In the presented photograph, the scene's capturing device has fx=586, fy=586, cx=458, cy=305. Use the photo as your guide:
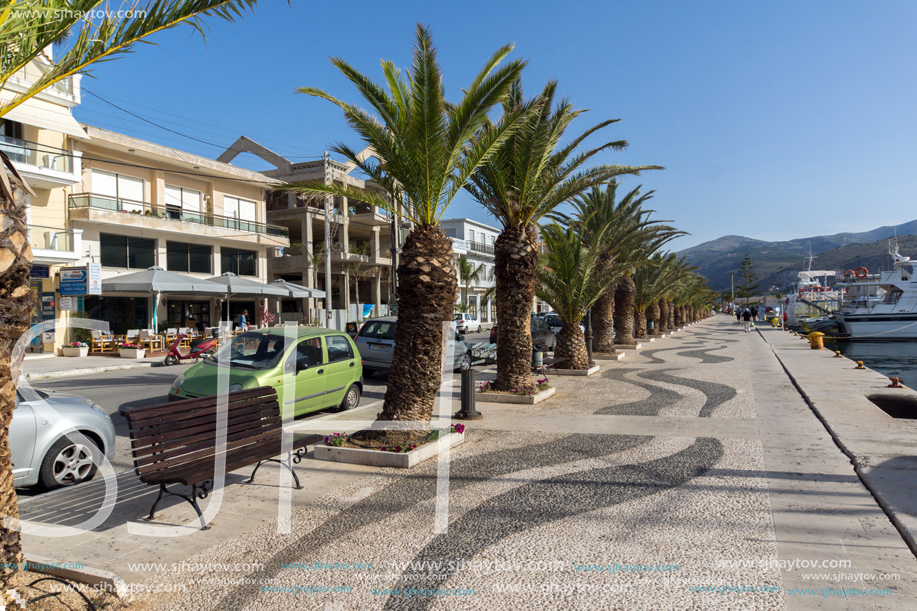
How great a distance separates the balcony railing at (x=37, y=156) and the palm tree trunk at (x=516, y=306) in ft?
58.1

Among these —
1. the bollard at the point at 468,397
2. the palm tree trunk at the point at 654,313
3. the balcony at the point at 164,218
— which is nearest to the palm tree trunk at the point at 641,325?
the palm tree trunk at the point at 654,313

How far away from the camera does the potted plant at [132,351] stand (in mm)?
21016

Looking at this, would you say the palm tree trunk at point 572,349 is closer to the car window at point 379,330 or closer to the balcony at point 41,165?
the car window at point 379,330

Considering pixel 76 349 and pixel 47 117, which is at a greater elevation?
pixel 47 117

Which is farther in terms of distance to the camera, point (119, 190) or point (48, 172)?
point (119, 190)

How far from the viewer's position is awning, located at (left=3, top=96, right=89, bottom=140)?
2055 centimetres

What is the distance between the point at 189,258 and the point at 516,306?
78.0ft

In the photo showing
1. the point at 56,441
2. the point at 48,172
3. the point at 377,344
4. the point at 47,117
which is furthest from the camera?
the point at 48,172

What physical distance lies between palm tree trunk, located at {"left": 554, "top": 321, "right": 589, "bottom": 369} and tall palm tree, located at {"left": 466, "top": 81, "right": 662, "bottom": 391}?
4.32m

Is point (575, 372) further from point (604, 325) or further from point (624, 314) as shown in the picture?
point (624, 314)

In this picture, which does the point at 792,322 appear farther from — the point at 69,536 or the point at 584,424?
the point at 69,536

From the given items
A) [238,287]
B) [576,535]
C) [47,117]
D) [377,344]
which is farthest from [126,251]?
[576,535]

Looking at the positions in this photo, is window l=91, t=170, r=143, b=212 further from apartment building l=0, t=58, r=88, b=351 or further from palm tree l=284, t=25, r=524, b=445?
palm tree l=284, t=25, r=524, b=445

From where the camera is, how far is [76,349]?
72.2 ft
